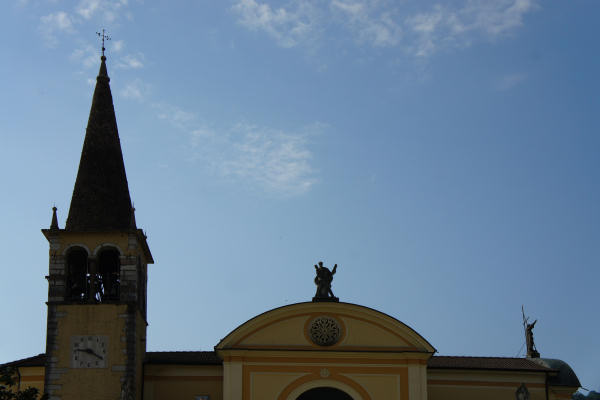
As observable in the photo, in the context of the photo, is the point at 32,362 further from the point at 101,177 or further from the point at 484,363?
the point at 484,363

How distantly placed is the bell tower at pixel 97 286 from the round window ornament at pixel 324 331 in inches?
224

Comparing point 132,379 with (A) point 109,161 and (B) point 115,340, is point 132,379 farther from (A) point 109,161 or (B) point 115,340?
(A) point 109,161

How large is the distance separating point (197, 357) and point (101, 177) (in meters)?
6.90

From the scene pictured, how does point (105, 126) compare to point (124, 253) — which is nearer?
point (124, 253)

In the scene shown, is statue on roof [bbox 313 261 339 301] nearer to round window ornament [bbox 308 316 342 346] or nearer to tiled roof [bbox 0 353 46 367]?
round window ornament [bbox 308 316 342 346]

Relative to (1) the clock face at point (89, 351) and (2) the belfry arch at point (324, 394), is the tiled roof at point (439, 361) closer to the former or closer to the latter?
Result: (1) the clock face at point (89, 351)

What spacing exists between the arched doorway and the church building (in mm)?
45

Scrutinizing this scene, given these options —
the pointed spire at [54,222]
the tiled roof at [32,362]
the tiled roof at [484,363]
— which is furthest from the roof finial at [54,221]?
the tiled roof at [484,363]

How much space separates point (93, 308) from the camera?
32.1 m

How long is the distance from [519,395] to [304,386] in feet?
23.8

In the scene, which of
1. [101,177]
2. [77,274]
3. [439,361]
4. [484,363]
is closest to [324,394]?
[439,361]

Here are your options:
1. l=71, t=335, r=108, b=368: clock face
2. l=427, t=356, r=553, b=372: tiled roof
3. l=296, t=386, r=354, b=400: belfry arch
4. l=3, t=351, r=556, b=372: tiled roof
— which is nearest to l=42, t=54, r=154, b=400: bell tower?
l=71, t=335, r=108, b=368: clock face

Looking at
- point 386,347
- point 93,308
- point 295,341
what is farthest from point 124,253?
point 386,347

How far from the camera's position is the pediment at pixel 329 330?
32812mm
